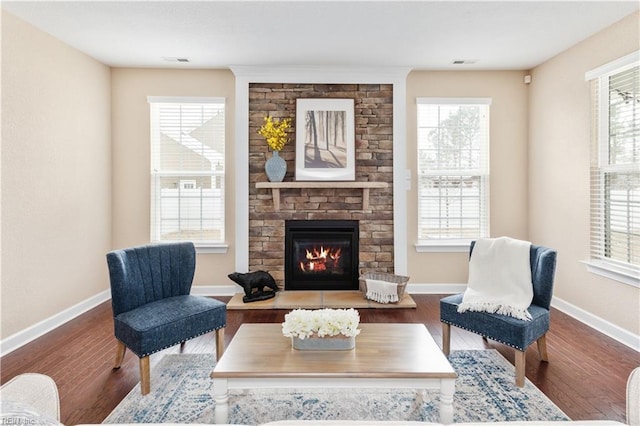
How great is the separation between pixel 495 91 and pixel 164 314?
4360 millimetres

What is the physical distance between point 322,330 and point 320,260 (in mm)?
2518

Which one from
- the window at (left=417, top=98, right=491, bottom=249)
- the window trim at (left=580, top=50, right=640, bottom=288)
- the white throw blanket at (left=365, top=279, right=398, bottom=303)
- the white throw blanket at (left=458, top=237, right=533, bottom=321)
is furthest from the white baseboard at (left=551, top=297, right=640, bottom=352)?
the white throw blanket at (left=365, top=279, right=398, bottom=303)

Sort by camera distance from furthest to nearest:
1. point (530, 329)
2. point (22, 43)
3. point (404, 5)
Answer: point (22, 43)
point (404, 5)
point (530, 329)

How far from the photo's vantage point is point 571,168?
3766 millimetres

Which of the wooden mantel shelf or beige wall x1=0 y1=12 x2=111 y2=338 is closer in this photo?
beige wall x1=0 y1=12 x2=111 y2=338

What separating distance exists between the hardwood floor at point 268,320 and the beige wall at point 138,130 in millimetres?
1189

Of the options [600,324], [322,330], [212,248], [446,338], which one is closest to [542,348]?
[446,338]

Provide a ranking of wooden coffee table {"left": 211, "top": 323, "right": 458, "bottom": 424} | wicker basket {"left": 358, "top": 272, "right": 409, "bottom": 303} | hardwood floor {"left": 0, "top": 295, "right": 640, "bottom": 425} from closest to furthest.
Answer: wooden coffee table {"left": 211, "top": 323, "right": 458, "bottom": 424}, hardwood floor {"left": 0, "top": 295, "right": 640, "bottom": 425}, wicker basket {"left": 358, "top": 272, "right": 409, "bottom": 303}

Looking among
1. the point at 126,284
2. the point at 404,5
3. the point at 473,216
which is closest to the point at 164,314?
the point at 126,284

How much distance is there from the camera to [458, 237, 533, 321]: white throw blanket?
253 cm

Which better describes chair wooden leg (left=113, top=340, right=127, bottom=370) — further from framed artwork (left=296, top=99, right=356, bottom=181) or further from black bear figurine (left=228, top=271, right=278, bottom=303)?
framed artwork (left=296, top=99, right=356, bottom=181)

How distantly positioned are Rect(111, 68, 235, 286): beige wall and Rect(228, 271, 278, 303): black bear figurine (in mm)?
771

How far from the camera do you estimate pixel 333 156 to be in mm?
4363

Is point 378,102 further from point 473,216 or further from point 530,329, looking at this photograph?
point 530,329
